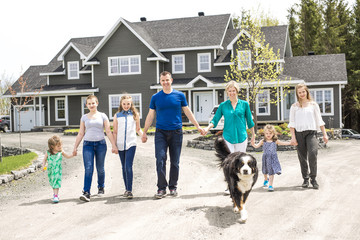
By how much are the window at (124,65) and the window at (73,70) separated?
13.3 feet

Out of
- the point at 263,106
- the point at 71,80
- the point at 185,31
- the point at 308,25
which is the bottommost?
the point at 263,106

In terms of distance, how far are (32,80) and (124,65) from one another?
1132 centimetres

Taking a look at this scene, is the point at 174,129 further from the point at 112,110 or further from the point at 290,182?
the point at 112,110

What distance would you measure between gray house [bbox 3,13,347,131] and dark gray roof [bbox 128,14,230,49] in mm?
78

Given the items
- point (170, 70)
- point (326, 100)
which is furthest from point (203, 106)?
point (326, 100)

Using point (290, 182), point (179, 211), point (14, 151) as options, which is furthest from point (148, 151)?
point (179, 211)

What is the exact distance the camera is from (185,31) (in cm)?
3228

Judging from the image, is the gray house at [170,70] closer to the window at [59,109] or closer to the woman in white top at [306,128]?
the window at [59,109]

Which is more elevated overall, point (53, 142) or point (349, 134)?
point (53, 142)

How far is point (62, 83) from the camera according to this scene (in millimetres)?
33219

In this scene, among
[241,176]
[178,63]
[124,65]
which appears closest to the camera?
[241,176]

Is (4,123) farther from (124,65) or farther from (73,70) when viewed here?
(124,65)

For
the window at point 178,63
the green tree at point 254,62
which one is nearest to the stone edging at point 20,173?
the green tree at point 254,62

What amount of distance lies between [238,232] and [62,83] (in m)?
30.5
